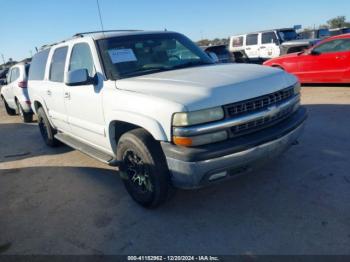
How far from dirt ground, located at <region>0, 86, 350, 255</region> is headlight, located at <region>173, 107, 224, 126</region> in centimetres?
107

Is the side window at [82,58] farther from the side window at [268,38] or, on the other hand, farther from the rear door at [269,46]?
the side window at [268,38]

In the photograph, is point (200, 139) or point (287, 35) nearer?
point (200, 139)

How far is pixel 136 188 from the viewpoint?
143 inches

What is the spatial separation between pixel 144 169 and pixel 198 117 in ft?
3.02

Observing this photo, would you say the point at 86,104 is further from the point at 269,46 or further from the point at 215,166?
the point at 269,46

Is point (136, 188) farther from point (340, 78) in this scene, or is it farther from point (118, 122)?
point (340, 78)

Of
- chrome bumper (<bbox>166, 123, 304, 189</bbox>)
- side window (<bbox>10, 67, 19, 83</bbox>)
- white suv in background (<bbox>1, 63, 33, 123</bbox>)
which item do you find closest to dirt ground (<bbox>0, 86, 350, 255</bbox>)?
chrome bumper (<bbox>166, 123, 304, 189</bbox>)

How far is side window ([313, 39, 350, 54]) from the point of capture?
8.60 meters

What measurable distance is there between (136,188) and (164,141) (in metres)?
0.93

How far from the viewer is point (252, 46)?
16.9 m

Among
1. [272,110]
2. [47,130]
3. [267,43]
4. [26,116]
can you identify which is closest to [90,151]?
[47,130]

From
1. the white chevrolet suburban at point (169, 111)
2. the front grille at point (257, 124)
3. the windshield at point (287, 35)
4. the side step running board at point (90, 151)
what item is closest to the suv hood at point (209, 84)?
the white chevrolet suburban at point (169, 111)

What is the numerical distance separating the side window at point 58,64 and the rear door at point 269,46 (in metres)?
12.4

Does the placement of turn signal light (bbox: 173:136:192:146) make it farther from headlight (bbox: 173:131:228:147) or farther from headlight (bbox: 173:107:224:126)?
headlight (bbox: 173:107:224:126)
